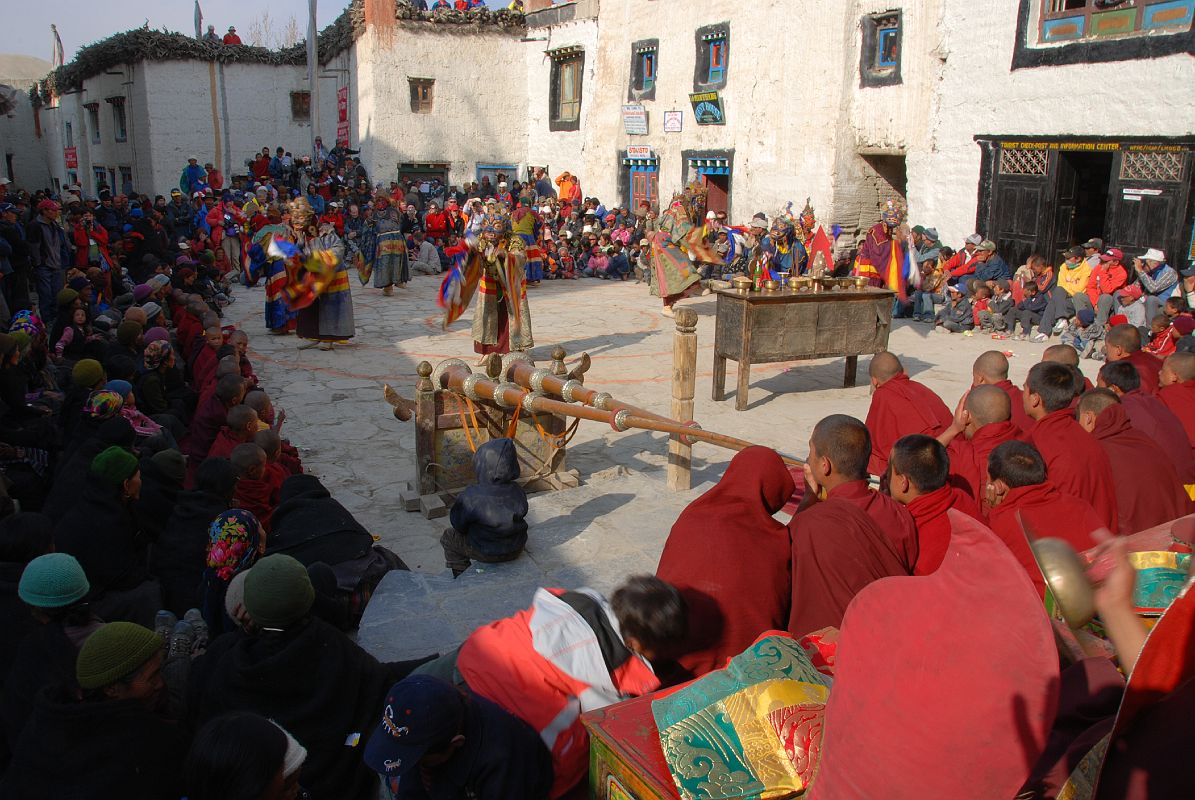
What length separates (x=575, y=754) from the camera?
8.57ft

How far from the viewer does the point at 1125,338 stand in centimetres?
614

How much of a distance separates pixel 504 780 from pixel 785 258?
1300 cm

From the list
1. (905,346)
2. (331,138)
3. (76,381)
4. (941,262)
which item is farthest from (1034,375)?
(331,138)

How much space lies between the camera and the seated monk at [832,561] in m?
3.03

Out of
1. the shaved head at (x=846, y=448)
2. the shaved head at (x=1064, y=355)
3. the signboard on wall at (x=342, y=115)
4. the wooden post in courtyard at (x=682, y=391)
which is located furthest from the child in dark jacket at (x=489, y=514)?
the signboard on wall at (x=342, y=115)

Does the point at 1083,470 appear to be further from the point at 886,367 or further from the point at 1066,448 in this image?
the point at 886,367

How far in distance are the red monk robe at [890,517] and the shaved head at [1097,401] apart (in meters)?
1.80

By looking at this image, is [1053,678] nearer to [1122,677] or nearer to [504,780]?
[1122,677]

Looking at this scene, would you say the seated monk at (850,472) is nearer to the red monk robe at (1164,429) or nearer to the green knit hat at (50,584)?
the red monk robe at (1164,429)

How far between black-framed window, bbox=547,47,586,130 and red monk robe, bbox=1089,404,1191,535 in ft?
64.9

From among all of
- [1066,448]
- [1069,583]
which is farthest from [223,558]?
[1066,448]

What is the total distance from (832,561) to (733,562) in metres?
0.35

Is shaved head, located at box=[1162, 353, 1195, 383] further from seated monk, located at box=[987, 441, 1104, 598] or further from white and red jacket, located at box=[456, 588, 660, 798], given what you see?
white and red jacket, located at box=[456, 588, 660, 798]

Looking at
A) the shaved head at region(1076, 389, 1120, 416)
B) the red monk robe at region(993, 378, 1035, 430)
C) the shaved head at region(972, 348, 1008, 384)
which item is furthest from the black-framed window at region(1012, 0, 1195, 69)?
the shaved head at region(1076, 389, 1120, 416)
